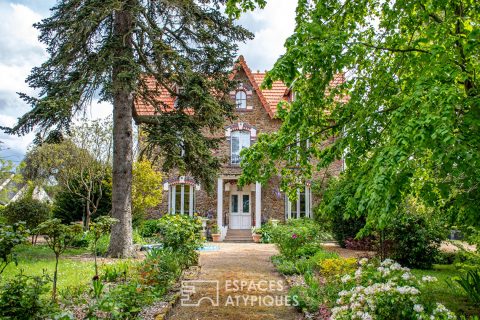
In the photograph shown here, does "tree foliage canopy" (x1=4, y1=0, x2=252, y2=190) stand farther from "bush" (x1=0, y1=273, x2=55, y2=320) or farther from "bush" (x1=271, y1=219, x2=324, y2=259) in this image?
"bush" (x1=0, y1=273, x2=55, y2=320)

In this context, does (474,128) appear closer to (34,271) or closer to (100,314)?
(100,314)

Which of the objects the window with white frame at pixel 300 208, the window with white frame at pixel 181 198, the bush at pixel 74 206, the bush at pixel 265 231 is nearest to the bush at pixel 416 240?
the bush at pixel 265 231

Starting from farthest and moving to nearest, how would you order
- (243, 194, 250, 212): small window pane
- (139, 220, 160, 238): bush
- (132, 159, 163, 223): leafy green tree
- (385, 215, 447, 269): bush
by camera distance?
(243, 194, 250, 212): small window pane → (139, 220, 160, 238): bush → (132, 159, 163, 223): leafy green tree → (385, 215, 447, 269): bush

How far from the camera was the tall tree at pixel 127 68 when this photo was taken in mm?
10945

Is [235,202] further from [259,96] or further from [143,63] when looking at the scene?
[143,63]

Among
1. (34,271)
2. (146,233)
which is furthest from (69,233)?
(146,233)

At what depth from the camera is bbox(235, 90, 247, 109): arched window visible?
22.1 metres

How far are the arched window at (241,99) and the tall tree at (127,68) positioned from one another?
833 cm

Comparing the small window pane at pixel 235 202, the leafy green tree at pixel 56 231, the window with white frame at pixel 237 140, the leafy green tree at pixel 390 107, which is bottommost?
the leafy green tree at pixel 56 231

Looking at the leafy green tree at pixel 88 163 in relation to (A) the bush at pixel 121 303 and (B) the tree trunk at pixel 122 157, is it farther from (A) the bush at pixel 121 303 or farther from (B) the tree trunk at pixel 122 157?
(A) the bush at pixel 121 303

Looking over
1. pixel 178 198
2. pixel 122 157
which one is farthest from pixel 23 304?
pixel 178 198

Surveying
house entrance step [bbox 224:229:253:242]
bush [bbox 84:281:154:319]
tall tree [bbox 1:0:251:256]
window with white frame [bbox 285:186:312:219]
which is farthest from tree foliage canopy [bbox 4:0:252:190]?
window with white frame [bbox 285:186:312:219]

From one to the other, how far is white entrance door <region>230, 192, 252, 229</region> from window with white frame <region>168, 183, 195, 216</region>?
7.55 feet

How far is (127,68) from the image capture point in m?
11.1
